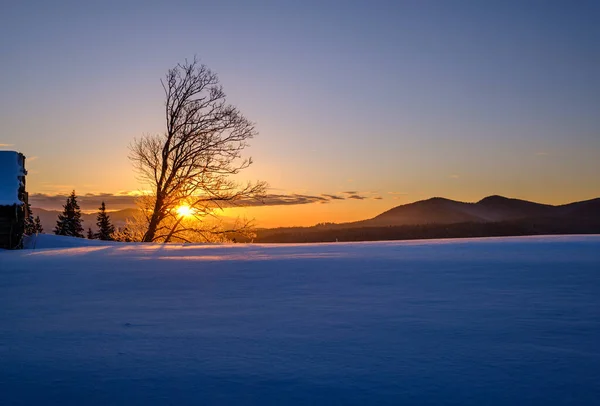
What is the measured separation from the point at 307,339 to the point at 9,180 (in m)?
14.2

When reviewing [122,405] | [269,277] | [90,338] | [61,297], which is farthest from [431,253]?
[122,405]

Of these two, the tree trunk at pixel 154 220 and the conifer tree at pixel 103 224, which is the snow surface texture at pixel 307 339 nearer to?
the tree trunk at pixel 154 220

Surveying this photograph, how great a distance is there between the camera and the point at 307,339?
9.10 ft

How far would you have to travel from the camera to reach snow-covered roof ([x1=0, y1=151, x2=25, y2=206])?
45.2 feet

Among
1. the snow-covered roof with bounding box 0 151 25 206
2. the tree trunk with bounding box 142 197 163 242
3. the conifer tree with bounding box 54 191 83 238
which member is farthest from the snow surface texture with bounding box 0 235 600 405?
the conifer tree with bounding box 54 191 83 238

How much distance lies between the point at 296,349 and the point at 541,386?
1174 mm

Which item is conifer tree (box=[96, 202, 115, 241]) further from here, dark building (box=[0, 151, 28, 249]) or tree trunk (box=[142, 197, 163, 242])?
dark building (box=[0, 151, 28, 249])

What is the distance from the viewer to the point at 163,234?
21594 millimetres

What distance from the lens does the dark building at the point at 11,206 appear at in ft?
44.8

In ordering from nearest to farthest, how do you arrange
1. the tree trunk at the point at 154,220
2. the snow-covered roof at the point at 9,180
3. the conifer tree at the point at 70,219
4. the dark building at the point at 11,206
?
1. the dark building at the point at 11,206
2. the snow-covered roof at the point at 9,180
3. the tree trunk at the point at 154,220
4. the conifer tree at the point at 70,219

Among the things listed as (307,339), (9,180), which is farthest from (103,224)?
(307,339)

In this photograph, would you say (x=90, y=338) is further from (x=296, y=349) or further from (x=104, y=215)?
(x=104, y=215)

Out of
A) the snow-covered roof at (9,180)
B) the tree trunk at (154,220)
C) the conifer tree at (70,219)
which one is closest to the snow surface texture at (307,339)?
the snow-covered roof at (9,180)

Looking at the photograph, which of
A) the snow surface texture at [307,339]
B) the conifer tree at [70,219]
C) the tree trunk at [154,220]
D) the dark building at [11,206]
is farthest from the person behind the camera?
the conifer tree at [70,219]
